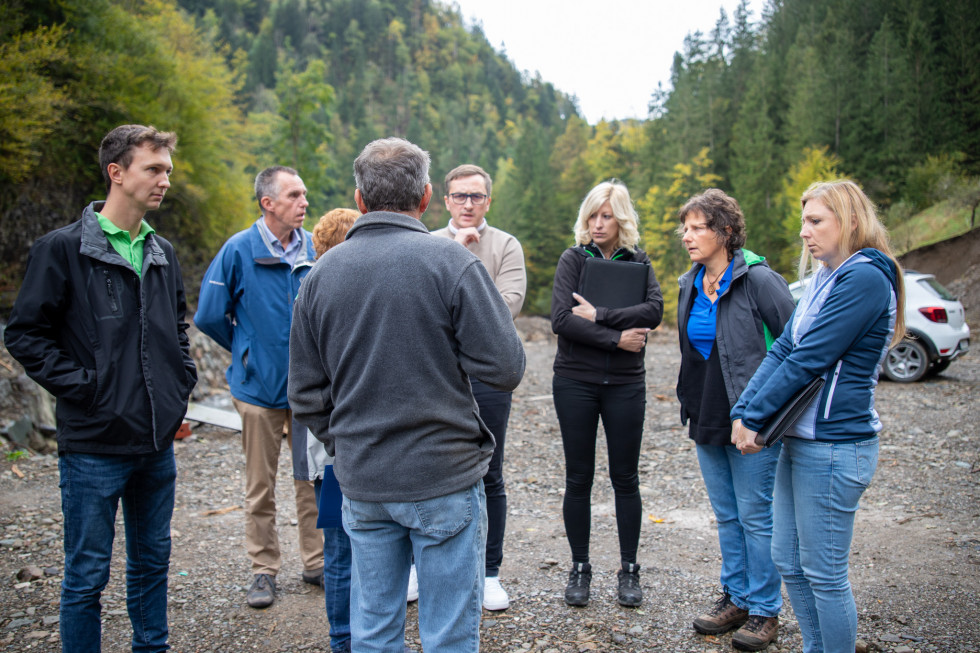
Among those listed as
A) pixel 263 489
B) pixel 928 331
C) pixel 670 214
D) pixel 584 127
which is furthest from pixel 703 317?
pixel 584 127

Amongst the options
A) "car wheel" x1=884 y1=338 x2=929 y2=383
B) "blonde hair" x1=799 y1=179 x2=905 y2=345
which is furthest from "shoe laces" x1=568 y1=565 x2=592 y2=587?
"car wheel" x1=884 y1=338 x2=929 y2=383

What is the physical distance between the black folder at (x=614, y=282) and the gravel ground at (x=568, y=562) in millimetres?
1820

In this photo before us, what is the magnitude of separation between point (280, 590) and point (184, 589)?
2.16ft

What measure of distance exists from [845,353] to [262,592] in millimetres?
3495

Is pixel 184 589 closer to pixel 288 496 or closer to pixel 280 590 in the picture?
pixel 280 590

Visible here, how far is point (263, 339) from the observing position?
3943mm

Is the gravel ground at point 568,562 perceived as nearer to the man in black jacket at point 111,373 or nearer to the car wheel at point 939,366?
the man in black jacket at point 111,373

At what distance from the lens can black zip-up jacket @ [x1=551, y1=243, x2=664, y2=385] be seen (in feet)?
12.0

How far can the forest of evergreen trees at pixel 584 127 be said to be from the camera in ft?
46.3

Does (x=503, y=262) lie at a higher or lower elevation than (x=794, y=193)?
lower

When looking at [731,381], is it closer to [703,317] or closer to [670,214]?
[703,317]

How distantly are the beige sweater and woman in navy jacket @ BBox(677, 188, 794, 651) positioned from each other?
3.27 feet

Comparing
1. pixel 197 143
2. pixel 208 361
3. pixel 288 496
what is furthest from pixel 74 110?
pixel 288 496

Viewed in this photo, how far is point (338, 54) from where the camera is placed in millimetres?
133875
